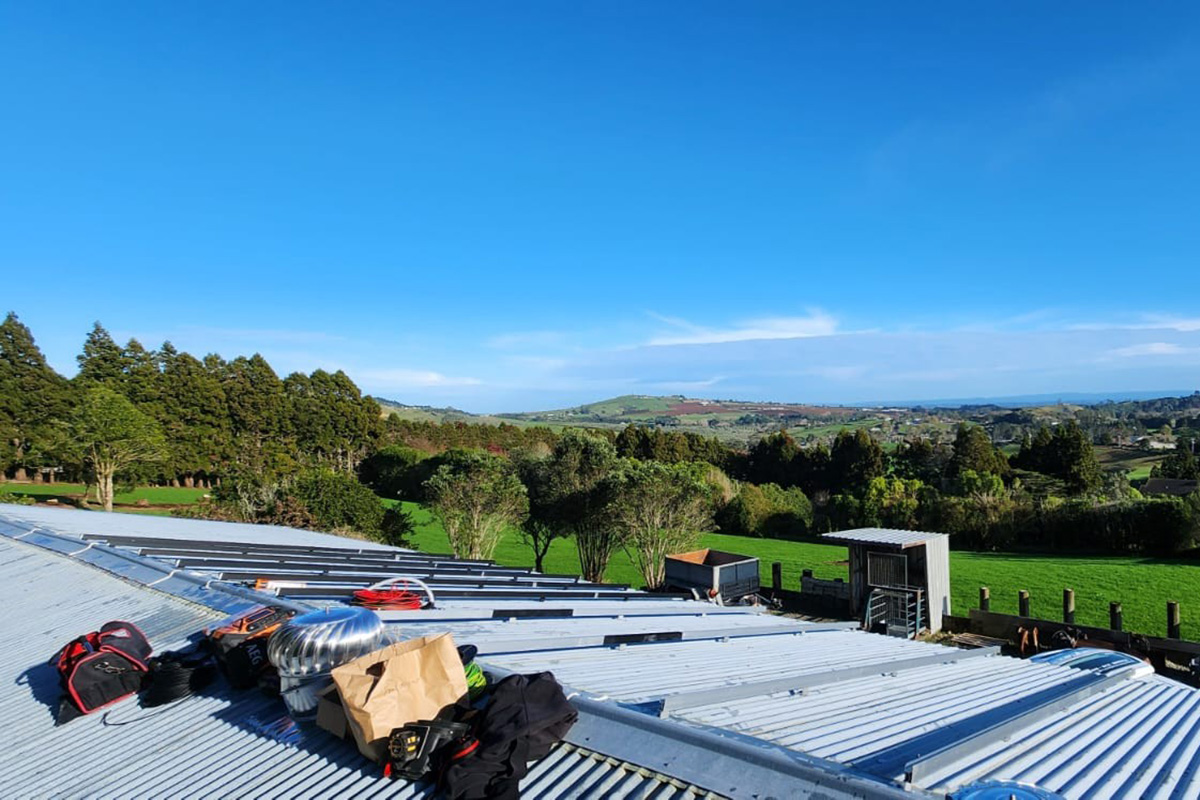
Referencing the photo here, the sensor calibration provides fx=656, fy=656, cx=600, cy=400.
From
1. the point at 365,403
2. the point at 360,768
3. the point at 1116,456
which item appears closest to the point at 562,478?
the point at 360,768

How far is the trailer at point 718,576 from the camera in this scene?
17.8 m

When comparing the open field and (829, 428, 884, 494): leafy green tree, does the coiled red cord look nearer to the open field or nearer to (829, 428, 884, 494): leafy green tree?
(829, 428, 884, 494): leafy green tree

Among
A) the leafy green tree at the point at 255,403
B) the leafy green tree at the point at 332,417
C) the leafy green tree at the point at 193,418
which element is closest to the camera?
the leafy green tree at the point at 193,418

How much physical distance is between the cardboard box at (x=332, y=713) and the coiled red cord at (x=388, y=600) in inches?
115

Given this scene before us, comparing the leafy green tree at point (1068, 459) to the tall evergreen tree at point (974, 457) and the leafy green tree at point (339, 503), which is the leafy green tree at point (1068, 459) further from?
the leafy green tree at point (339, 503)

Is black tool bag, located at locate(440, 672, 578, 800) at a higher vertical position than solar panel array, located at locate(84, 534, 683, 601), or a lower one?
higher

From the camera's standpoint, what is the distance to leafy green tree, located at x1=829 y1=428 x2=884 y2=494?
4822 centimetres

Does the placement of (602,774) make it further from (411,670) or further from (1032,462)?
(1032,462)

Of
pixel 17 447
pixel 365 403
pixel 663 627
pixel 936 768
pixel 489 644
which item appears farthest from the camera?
pixel 365 403

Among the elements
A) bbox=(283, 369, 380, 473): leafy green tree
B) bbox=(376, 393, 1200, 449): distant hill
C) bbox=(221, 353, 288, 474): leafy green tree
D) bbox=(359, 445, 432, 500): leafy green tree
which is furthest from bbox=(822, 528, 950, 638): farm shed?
bbox=(376, 393, 1200, 449): distant hill

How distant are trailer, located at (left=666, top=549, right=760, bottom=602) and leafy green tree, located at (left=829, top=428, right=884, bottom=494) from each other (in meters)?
31.3

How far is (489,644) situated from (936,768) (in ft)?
10.6

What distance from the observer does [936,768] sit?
301 cm

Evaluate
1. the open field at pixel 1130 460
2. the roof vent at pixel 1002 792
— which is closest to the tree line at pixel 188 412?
the roof vent at pixel 1002 792
